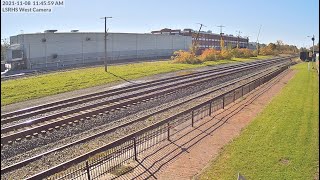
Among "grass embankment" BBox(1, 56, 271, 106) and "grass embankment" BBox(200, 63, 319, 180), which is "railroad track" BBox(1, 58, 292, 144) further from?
"grass embankment" BBox(200, 63, 319, 180)

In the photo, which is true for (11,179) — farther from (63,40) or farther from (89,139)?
(63,40)

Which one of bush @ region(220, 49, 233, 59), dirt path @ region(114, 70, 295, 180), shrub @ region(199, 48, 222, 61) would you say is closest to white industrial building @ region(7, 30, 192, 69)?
shrub @ region(199, 48, 222, 61)

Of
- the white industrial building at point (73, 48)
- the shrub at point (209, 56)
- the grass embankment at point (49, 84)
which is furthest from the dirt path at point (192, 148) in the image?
the shrub at point (209, 56)

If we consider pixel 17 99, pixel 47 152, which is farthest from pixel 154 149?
pixel 17 99

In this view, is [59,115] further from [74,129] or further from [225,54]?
[225,54]

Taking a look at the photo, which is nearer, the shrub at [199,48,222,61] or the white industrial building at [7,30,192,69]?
the white industrial building at [7,30,192,69]

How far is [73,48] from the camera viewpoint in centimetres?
5838

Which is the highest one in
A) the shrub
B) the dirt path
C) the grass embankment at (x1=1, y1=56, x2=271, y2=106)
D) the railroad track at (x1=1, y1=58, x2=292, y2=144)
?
the shrub

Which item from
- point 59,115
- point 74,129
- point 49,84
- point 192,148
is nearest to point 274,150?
point 192,148

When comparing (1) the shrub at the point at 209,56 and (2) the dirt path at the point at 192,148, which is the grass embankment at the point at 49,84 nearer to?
(2) the dirt path at the point at 192,148

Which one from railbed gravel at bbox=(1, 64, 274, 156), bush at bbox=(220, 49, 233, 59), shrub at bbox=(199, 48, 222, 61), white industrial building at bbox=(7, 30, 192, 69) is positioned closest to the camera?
railbed gravel at bbox=(1, 64, 274, 156)

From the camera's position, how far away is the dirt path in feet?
33.4

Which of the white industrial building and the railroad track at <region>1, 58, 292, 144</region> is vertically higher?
the white industrial building

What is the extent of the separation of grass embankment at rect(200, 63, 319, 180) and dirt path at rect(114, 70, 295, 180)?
46 cm
